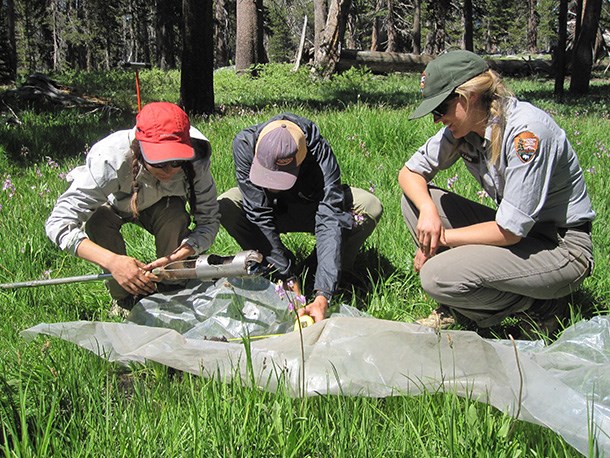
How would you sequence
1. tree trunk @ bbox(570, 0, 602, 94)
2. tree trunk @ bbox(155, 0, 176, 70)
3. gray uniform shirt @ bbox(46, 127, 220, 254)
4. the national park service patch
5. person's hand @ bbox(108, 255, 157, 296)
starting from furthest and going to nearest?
tree trunk @ bbox(155, 0, 176, 70)
tree trunk @ bbox(570, 0, 602, 94)
gray uniform shirt @ bbox(46, 127, 220, 254)
person's hand @ bbox(108, 255, 157, 296)
the national park service patch

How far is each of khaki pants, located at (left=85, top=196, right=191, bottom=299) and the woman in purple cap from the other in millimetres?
1312

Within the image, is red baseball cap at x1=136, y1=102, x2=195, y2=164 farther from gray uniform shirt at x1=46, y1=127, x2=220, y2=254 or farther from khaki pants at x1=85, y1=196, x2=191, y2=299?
khaki pants at x1=85, y1=196, x2=191, y2=299

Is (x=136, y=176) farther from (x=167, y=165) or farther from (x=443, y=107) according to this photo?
(x=443, y=107)

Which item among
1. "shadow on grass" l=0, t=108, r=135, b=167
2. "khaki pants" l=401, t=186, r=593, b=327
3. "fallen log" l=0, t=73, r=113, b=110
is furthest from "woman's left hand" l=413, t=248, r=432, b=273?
"fallen log" l=0, t=73, r=113, b=110

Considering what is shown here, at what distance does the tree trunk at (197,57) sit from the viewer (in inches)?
327

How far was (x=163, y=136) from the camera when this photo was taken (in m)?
2.76

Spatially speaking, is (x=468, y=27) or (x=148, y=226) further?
(x=468, y=27)

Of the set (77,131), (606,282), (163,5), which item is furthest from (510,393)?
(163,5)

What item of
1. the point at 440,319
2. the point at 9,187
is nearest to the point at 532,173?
the point at 440,319

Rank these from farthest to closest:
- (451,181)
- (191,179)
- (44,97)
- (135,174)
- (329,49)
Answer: (329,49), (44,97), (451,181), (191,179), (135,174)

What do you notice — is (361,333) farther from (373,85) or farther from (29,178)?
(373,85)

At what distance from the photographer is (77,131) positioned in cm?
714

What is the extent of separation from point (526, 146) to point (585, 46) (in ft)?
48.0

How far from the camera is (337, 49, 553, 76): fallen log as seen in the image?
17247mm
